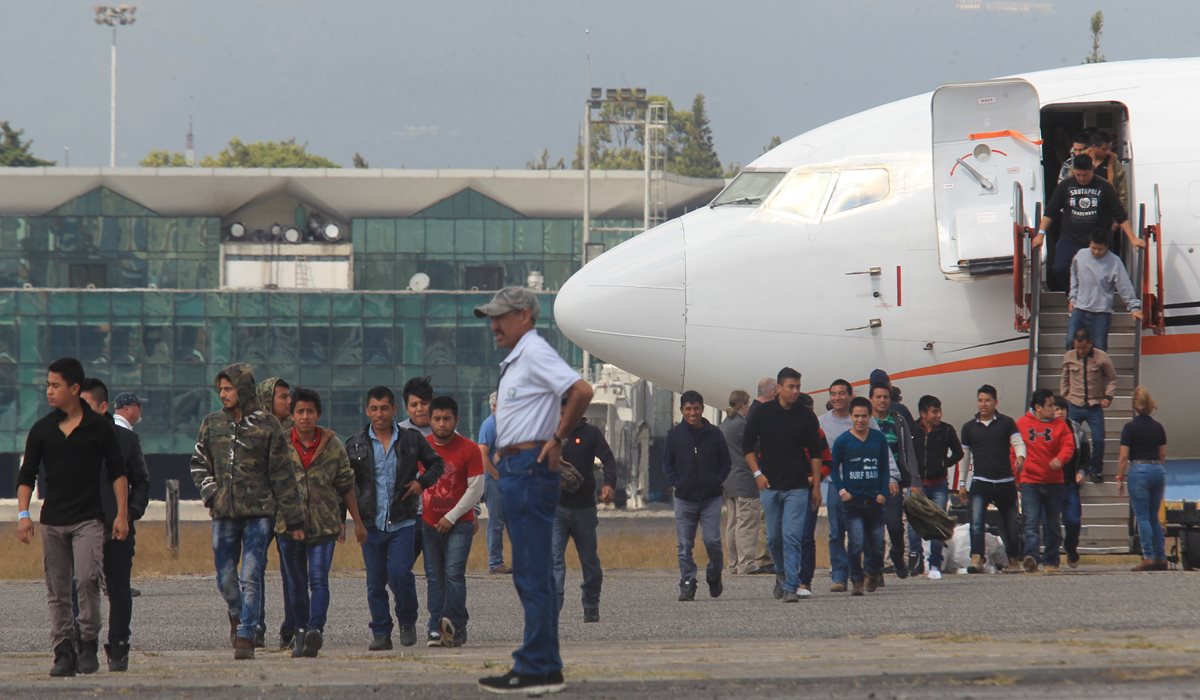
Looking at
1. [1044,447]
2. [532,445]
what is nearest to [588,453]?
[1044,447]

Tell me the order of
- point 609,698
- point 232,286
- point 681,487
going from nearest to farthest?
A: 1. point 609,698
2. point 681,487
3. point 232,286

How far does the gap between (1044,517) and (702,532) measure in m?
4.51

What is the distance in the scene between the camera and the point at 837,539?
15883mm

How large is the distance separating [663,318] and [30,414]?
164ft

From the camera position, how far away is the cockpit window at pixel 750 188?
19062 mm

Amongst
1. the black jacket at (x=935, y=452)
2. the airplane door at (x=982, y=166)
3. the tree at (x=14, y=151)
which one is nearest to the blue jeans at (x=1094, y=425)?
the black jacket at (x=935, y=452)

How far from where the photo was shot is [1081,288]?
57.5ft

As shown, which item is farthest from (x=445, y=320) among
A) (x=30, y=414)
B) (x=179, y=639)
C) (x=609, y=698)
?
(x=609, y=698)

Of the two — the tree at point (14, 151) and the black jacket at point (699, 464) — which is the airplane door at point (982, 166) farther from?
the tree at point (14, 151)

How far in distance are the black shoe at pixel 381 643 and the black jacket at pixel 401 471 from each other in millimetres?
780

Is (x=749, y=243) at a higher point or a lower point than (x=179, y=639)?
higher

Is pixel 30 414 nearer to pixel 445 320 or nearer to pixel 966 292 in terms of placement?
pixel 445 320

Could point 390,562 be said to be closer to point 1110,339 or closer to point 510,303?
point 510,303

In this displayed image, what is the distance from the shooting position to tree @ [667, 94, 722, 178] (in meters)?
161
